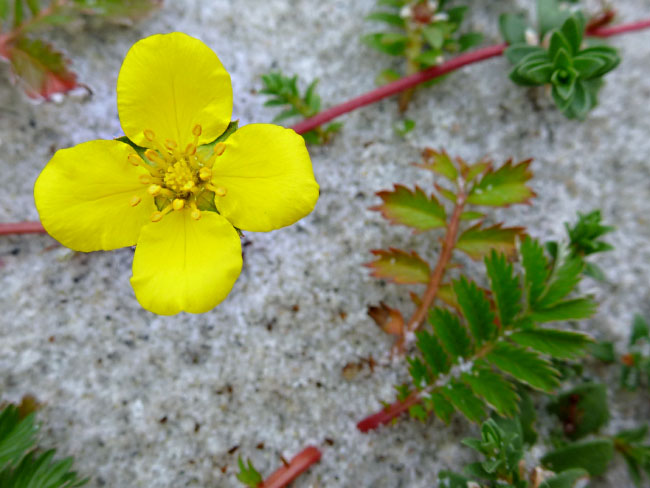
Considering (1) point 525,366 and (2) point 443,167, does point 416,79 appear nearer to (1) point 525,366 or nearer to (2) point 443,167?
(2) point 443,167

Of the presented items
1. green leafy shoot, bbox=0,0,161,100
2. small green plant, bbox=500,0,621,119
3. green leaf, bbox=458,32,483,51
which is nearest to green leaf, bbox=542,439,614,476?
small green plant, bbox=500,0,621,119

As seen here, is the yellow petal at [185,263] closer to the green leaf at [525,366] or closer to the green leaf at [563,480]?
the green leaf at [525,366]

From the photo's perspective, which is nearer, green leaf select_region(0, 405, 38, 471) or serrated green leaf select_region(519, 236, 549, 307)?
green leaf select_region(0, 405, 38, 471)

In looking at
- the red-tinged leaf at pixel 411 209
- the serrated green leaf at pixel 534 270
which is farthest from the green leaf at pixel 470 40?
the serrated green leaf at pixel 534 270

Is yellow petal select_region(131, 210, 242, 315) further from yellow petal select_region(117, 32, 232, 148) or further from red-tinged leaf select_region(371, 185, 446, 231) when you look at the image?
red-tinged leaf select_region(371, 185, 446, 231)

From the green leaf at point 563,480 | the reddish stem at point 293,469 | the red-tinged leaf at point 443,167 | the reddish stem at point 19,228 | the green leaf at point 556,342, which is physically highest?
the red-tinged leaf at point 443,167

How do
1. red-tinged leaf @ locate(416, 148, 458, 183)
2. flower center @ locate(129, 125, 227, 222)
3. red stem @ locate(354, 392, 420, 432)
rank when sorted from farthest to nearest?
red-tinged leaf @ locate(416, 148, 458, 183) → red stem @ locate(354, 392, 420, 432) → flower center @ locate(129, 125, 227, 222)

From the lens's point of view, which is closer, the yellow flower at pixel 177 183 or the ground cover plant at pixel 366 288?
the yellow flower at pixel 177 183

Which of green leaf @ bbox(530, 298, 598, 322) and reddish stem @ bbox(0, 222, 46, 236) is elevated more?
green leaf @ bbox(530, 298, 598, 322)
